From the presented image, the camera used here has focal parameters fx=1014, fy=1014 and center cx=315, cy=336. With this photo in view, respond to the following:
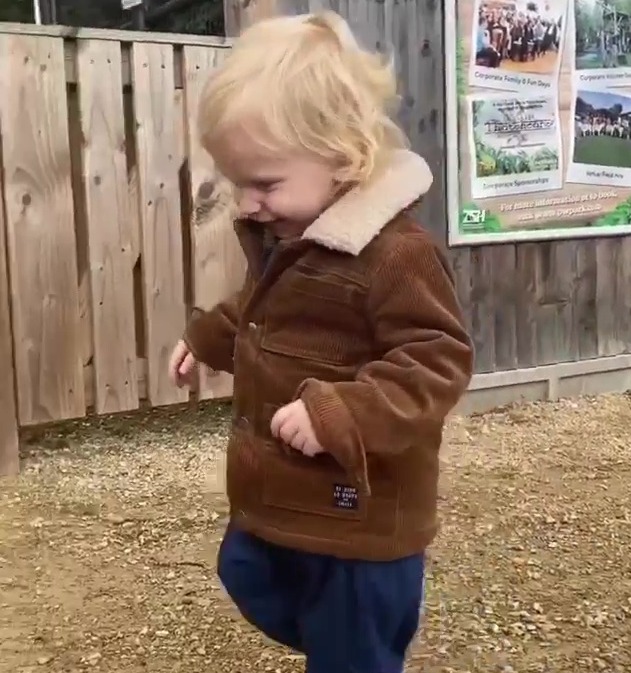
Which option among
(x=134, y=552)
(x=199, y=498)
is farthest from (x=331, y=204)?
(x=199, y=498)

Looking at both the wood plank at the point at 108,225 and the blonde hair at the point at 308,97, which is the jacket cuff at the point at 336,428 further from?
the wood plank at the point at 108,225

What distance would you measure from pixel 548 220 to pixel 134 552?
8.07 ft

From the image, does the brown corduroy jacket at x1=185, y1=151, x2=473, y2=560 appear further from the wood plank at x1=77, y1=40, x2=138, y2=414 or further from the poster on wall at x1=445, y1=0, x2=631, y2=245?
the poster on wall at x1=445, y1=0, x2=631, y2=245

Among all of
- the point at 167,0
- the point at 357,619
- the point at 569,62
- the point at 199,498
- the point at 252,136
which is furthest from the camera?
the point at 167,0

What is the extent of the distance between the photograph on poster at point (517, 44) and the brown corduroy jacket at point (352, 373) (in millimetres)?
2802

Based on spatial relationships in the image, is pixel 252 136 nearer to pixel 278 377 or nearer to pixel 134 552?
pixel 278 377

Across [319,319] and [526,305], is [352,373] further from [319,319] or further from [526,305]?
[526,305]

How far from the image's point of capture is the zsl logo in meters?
4.18

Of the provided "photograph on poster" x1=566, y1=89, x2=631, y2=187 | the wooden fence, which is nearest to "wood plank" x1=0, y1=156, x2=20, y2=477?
the wooden fence

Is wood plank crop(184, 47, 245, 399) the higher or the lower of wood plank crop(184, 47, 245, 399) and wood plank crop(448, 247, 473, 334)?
the higher

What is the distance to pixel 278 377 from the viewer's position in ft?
4.99

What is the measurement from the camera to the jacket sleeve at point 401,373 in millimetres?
1332

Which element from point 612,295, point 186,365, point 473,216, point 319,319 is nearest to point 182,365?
point 186,365

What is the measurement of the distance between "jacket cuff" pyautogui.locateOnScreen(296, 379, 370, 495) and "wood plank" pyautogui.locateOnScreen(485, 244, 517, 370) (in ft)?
10.1
